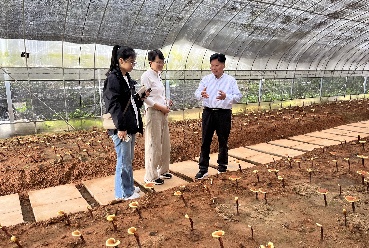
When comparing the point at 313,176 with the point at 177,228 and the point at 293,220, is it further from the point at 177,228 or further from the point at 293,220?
the point at 177,228

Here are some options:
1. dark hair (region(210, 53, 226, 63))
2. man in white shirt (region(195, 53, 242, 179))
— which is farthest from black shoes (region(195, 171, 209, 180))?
dark hair (region(210, 53, 226, 63))

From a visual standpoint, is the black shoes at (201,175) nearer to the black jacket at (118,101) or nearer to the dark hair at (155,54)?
the black jacket at (118,101)

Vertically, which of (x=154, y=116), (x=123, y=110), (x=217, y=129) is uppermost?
(x=123, y=110)

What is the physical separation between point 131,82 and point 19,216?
6.45 ft

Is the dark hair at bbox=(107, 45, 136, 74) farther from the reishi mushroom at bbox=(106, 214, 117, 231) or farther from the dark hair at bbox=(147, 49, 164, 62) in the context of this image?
the reishi mushroom at bbox=(106, 214, 117, 231)

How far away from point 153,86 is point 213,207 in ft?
5.82

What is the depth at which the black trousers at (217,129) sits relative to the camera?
13.8ft

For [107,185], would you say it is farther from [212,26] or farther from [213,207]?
[212,26]

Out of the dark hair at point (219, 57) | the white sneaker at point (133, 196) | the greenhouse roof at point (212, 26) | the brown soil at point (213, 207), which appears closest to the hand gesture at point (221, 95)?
the dark hair at point (219, 57)

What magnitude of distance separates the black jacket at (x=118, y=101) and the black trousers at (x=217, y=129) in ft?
4.37

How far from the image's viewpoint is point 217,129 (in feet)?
14.0

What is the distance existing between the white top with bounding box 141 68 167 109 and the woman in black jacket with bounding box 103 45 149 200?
0.30 metres

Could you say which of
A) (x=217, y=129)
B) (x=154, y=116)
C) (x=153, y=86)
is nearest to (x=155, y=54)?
(x=153, y=86)

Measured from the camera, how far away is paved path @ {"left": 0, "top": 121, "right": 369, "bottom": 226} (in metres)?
3.34
